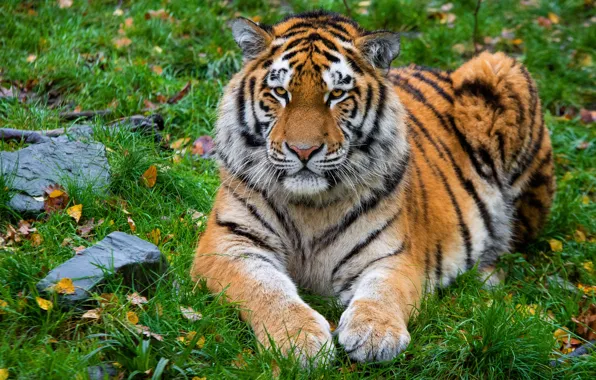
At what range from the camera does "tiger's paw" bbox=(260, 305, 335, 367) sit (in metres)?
3.56

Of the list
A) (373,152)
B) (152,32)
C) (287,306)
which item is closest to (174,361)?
(287,306)

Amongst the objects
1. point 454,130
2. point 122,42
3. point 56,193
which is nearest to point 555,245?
point 454,130

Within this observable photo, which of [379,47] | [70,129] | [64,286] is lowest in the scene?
[70,129]

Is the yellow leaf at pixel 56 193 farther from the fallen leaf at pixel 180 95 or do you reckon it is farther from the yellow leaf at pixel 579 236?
the yellow leaf at pixel 579 236

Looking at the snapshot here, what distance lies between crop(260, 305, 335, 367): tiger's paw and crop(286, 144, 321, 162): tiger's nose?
2.49 feet

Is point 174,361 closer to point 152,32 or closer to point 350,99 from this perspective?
point 350,99

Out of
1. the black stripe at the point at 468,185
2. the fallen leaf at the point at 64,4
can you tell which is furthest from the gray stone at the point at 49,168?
the fallen leaf at the point at 64,4

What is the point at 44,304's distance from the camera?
351 centimetres

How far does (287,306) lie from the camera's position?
3.86m

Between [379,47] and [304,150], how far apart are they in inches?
33.3

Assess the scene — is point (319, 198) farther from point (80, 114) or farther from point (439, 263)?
point (80, 114)

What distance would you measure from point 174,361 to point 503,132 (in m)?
3.37

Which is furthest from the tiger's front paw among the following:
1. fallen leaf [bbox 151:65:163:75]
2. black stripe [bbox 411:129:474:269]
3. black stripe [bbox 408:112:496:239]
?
fallen leaf [bbox 151:65:163:75]

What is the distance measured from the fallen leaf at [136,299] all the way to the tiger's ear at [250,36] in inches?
60.9
